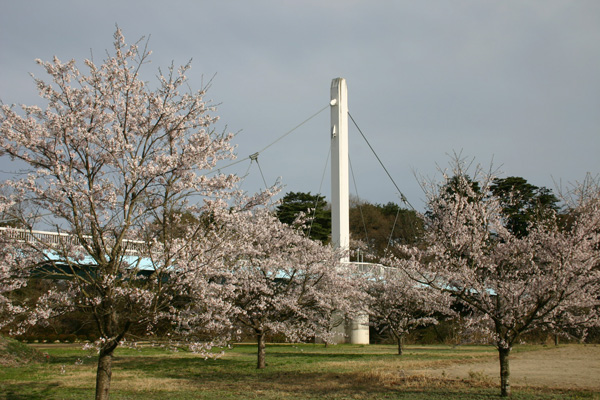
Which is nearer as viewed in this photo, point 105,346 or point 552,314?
point 105,346

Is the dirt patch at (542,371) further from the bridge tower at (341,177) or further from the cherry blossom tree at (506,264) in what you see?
the bridge tower at (341,177)

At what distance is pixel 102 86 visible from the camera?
8438mm

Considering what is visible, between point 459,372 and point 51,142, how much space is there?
13915 mm

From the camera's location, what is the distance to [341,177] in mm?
33844

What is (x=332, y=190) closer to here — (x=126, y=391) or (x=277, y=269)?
(x=277, y=269)

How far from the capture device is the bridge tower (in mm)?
33469

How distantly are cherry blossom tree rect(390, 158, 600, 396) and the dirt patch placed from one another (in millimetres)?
2289

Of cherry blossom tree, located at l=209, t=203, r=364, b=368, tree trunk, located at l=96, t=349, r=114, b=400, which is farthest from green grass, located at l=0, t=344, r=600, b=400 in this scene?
cherry blossom tree, located at l=209, t=203, r=364, b=368

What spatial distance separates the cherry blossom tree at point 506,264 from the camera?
435 inches

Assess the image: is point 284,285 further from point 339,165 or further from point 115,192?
point 339,165

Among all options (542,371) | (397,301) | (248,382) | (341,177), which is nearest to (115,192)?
(248,382)

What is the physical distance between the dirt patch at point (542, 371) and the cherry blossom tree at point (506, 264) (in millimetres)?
2289

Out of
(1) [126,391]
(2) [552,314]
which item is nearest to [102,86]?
(1) [126,391]

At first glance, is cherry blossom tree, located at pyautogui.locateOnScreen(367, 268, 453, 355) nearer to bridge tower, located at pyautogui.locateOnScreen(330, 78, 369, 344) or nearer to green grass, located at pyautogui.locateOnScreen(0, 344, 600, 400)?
green grass, located at pyautogui.locateOnScreen(0, 344, 600, 400)
